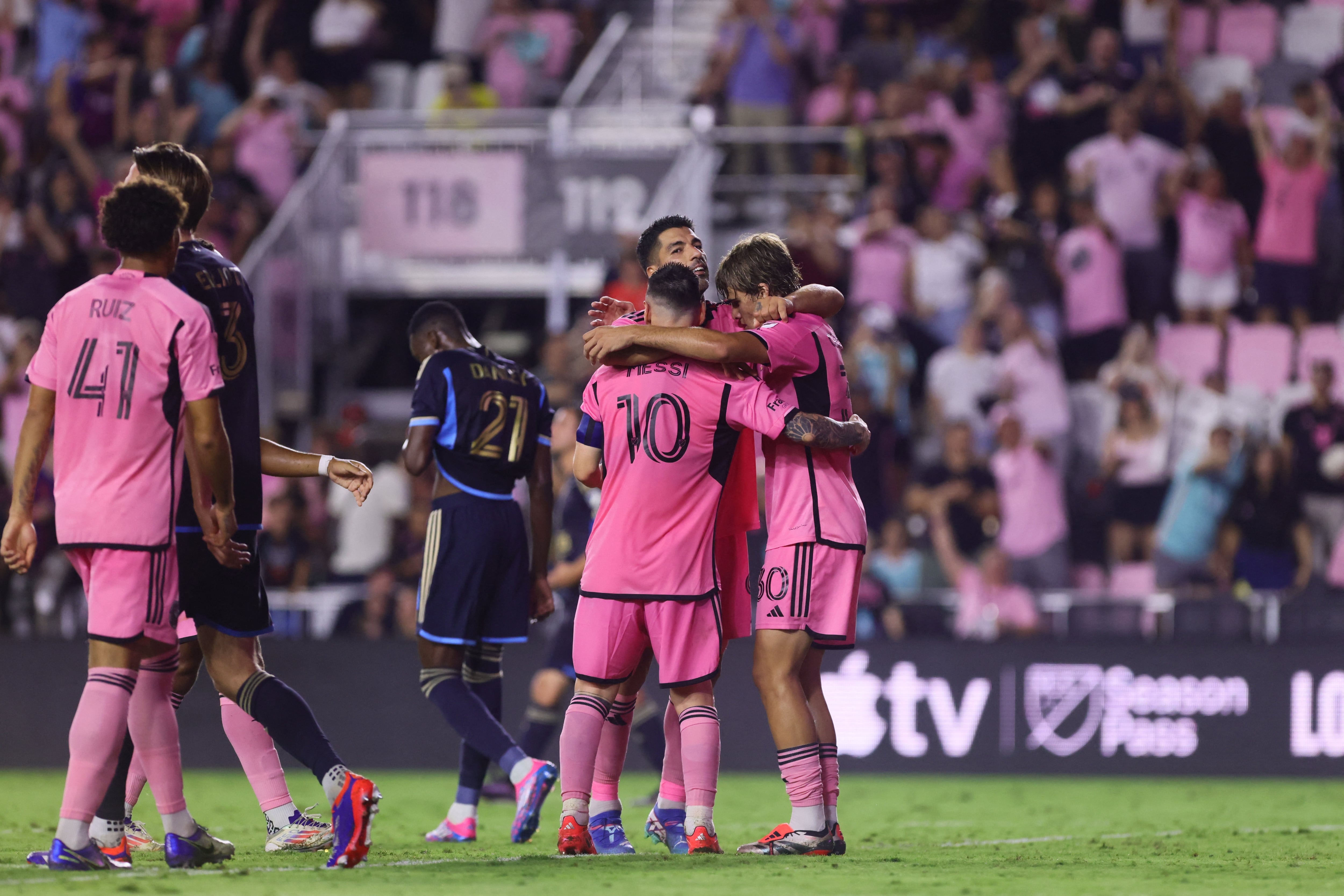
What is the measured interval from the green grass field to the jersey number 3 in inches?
64.9

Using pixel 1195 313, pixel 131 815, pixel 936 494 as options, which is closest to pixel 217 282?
pixel 131 815

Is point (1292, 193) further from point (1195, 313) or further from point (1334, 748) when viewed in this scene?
point (1334, 748)

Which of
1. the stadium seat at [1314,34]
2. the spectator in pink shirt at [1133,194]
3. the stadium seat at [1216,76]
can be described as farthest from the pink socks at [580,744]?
the stadium seat at [1314,34]

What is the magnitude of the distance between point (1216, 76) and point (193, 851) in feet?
45.0

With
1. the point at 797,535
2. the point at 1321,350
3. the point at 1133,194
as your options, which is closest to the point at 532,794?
the point at 797,535

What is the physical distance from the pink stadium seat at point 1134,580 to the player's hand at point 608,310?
23.9 feet

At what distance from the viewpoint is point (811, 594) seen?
6383 millimetres

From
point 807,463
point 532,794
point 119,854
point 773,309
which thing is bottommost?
point 119,854

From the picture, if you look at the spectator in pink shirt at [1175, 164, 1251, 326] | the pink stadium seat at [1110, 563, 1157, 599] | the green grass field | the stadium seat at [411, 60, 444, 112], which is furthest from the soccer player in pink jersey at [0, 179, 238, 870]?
the stadium seat at [411, 60, 444, 112]

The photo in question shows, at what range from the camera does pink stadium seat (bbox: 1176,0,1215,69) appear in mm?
16672

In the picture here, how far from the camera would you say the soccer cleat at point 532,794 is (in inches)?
258

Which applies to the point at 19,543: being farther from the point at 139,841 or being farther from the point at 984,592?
the point at 984,592

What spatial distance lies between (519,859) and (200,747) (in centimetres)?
596

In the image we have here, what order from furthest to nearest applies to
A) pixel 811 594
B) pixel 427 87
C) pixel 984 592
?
pixel 427 87 < pixel 984 592 < pixel 811 594
